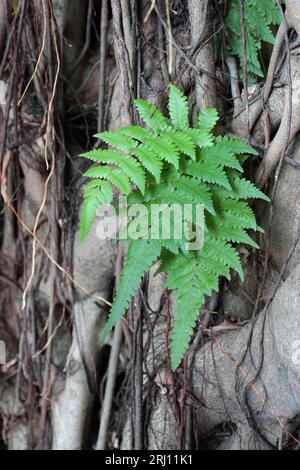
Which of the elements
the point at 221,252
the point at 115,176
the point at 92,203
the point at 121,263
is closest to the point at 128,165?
the point at 115,176

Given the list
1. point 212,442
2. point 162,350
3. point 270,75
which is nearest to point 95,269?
point 162,350

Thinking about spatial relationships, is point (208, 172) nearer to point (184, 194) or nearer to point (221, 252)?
point (184, 194)

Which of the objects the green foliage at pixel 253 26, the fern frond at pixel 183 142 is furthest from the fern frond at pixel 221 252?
the green foliage at pixel 253 26

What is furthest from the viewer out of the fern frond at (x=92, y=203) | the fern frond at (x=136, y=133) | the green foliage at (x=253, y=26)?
the green foliage at (x=253, y=26)

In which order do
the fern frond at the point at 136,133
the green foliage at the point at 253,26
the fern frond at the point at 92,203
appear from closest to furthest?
the fern frond at the point at 92,203
the fern frond at the point at 136,133
the green foliage at the point at 253,26

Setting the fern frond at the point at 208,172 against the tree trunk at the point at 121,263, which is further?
the tree trunk at the point at 121,263

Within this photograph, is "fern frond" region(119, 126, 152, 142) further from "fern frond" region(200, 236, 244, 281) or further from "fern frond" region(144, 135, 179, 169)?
"fern frond" region(200, 236, 244, 281)

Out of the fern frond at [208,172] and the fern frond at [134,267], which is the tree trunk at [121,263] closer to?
the fern frond at [208,172]
